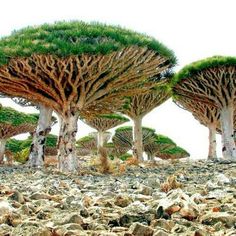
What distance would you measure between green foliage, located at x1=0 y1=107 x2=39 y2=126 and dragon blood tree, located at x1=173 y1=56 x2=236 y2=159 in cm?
851

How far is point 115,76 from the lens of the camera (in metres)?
11.5

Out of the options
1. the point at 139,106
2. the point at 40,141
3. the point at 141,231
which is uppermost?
the point at 139,106

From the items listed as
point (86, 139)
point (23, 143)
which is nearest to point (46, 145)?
point (23, 143)

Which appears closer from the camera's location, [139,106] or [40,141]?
[40,141]

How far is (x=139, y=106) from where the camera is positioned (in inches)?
709

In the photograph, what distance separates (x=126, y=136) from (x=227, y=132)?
14.6 m

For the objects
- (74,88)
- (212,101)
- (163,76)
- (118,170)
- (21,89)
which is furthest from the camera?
(212,101)

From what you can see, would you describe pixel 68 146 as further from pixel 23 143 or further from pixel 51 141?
pixel 23 143

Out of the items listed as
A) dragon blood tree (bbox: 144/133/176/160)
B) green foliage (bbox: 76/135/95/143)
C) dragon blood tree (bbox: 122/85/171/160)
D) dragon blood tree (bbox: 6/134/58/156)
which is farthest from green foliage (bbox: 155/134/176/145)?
dragon blood tree (bbox: 122/85/171/160)

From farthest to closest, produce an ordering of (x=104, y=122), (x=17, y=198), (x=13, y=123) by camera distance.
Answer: (x=104, y=122)
(x=13, y=123)
(x=17, y=198)

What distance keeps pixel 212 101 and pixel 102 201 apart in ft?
41.2

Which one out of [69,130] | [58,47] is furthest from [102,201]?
[69,130]

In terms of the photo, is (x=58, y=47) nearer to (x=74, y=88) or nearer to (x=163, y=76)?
(x=74, y=88)

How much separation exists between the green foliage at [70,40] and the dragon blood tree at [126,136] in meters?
16.8
